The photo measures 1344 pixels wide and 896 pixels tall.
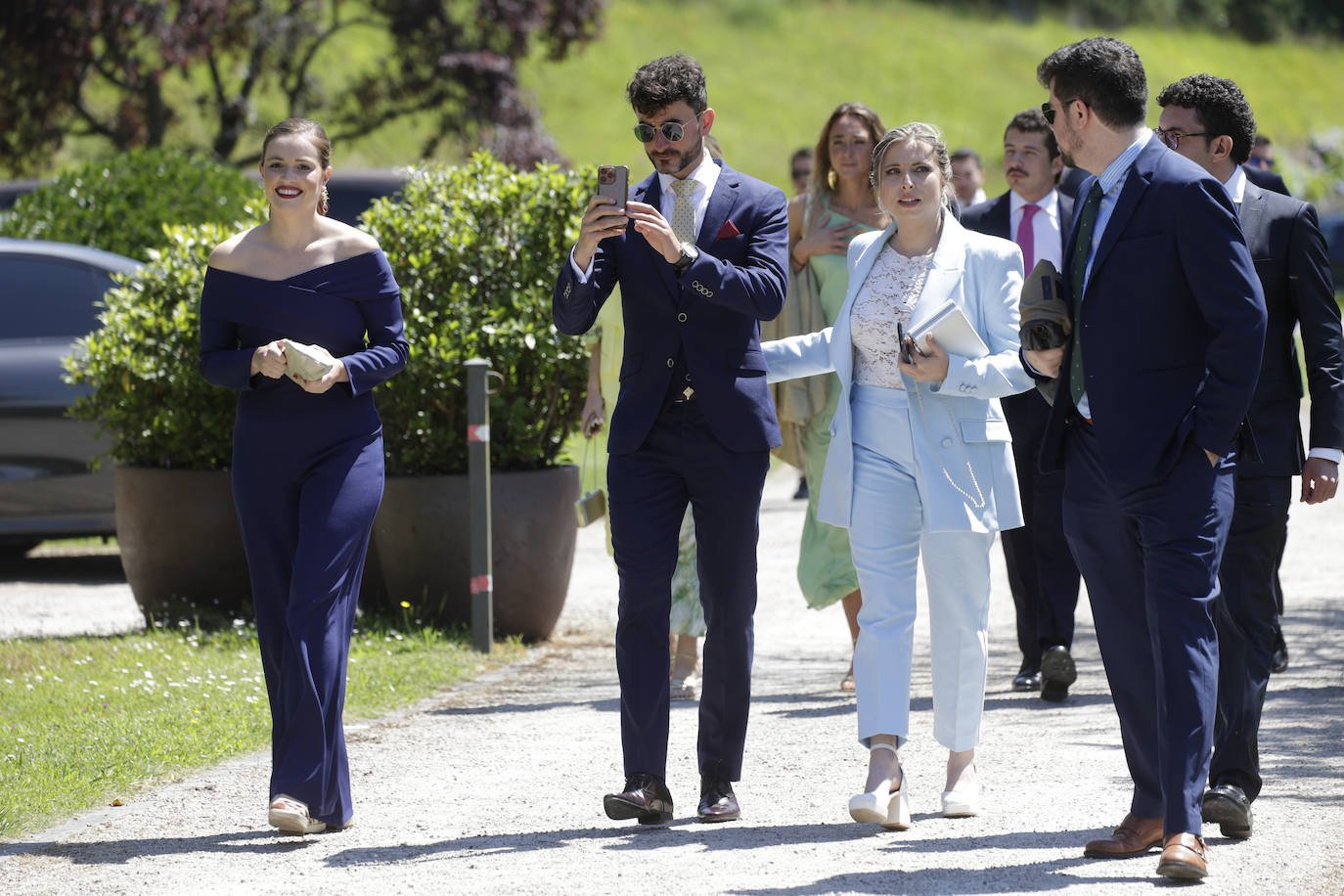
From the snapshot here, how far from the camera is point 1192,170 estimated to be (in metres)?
4.38

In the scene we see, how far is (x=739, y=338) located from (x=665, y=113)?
691 mm

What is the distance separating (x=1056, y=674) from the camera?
22.1 ft

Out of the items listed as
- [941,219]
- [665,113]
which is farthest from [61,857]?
[941,219]

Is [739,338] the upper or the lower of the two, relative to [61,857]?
upper

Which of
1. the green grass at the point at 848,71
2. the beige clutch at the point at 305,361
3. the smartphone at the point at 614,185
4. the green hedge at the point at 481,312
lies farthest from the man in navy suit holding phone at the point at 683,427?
the green grass at the point at 848,71

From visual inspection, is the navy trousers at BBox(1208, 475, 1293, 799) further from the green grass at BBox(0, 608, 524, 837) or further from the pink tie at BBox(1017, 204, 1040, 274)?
the green grass at BBox(0, 608, 524, 837)

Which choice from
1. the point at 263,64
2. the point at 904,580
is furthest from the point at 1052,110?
the point at 263,64

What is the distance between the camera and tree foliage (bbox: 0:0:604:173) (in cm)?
1911

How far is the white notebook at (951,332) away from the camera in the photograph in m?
4.95

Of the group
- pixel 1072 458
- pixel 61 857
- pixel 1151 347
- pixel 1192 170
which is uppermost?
pixel 1192 170

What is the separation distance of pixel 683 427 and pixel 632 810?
111cm

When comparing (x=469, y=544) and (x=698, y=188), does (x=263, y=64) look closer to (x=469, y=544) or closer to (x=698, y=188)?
(x=469, y=544)

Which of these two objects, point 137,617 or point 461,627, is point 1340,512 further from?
point 137,617

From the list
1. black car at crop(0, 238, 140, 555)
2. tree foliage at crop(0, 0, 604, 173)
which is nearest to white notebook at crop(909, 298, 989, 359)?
black car at crop(0, 238, 140, 555)
